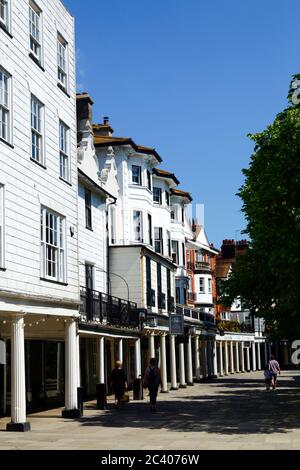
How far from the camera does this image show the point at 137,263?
35.7 m

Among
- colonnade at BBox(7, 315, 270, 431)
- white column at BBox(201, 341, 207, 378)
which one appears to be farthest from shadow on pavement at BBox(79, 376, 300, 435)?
white column at BBox(201, 341, 207, 378)

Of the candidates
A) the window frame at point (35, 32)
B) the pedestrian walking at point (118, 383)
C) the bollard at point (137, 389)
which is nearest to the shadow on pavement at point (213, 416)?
the pedestrian walking at point (118, 383)

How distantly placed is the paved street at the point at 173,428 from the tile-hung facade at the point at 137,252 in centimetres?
458

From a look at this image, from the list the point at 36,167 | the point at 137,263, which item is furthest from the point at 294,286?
the point at 137,263

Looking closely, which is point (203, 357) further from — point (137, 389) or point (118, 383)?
point (118, 383)

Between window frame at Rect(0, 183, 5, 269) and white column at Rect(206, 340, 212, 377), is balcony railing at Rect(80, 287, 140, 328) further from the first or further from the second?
white column at Rect(206, 340, 212, 377)

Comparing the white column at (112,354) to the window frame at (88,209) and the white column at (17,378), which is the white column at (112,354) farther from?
the white column at (17,378)

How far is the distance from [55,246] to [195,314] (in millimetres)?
29151

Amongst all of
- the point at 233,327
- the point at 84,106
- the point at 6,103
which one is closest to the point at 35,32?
the point at 6,103

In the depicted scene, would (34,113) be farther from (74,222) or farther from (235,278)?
(235,278)

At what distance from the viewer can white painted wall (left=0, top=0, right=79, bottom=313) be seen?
18.2 m

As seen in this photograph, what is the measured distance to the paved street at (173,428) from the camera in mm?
15156

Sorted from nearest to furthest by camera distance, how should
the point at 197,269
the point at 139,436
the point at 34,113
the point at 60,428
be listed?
the point at 139,436 → the point at 60,428 → the point at 34,113 → the point at 197,269
